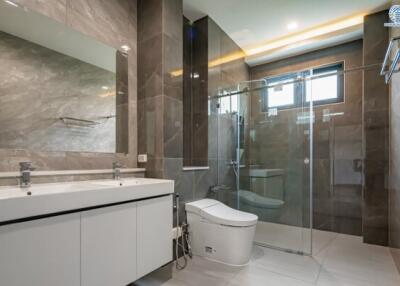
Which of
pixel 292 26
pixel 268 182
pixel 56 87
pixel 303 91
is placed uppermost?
pixel 292 26

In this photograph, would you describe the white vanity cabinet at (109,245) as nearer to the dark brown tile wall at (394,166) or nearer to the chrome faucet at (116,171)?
the chrome faucet at (116,171)

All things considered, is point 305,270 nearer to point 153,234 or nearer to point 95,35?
point 153,234

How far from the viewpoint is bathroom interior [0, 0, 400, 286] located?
1.34 metres

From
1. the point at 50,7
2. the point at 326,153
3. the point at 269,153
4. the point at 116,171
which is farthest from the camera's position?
the point at 269,153

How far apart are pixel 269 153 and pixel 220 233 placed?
151 cm

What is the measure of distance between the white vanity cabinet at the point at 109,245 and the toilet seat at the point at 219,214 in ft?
2.72

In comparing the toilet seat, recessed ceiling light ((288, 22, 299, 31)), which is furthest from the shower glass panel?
recessed ceiling light ((288, 22, 299, 31))

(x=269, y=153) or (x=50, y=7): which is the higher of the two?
(x=50, y=7)

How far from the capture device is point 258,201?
302 cm

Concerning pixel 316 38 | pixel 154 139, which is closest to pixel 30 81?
pixel 154 139

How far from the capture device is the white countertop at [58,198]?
95 centimetres

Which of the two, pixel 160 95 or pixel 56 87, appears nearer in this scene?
pixel 56 87

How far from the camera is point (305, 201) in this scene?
2.81 m

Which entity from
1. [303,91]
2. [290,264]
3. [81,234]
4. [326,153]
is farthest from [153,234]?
[326,153]
